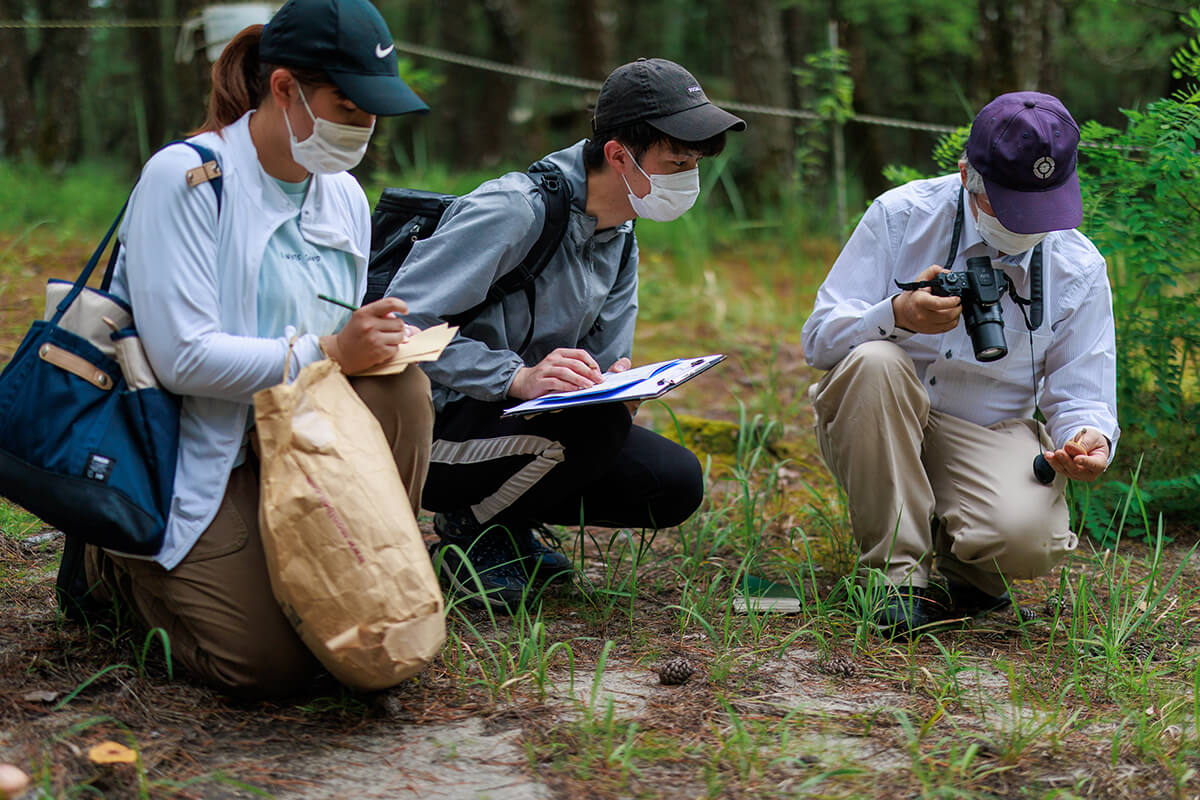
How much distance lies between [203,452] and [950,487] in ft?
5.69

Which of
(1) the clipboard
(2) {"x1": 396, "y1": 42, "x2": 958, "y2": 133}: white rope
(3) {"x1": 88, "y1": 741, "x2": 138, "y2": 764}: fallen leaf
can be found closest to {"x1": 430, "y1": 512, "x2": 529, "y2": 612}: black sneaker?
(1) the clipboard

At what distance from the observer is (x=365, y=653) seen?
6.26 ft

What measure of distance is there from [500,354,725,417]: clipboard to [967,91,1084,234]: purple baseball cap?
2.54ft

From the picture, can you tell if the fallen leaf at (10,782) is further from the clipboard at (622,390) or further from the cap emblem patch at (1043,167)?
the cap emblem patch at (1043,167)

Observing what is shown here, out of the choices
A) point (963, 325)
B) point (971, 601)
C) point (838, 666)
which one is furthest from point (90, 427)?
point (971, 601)

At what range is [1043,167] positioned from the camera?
2.50 m

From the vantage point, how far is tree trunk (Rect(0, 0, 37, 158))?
8844 mm

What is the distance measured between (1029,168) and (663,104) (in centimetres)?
83

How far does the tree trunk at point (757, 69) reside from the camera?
27.0 ft

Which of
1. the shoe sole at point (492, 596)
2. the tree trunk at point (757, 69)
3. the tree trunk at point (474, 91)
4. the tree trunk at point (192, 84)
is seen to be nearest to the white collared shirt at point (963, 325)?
the shoe sole at point (492, 596)

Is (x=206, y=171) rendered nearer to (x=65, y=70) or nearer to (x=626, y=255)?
(x=626, y=255)

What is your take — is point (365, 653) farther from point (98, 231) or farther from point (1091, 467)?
point (98, 231)

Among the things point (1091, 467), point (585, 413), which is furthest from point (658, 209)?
point (1091, 467)

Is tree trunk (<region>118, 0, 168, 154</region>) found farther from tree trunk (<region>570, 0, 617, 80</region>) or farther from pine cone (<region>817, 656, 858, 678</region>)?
pine cone (<region>817, 656, 858, 678</region>)
